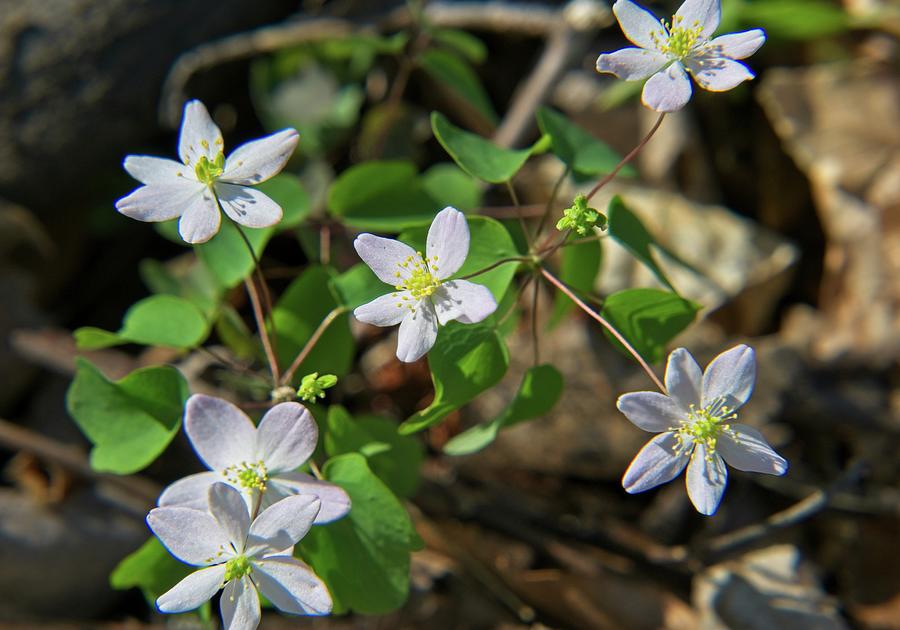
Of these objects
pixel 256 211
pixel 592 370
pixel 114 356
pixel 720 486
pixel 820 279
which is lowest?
pixel 820 279

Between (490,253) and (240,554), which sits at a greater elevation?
(490,253)

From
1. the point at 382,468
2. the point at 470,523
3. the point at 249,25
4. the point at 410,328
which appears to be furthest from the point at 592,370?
the point at 249,25

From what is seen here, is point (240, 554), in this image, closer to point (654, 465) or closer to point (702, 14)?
point (654, 465)

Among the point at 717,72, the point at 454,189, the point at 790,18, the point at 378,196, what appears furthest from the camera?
the point at 790,18

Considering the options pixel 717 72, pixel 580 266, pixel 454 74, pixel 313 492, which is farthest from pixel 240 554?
pixel 454 74

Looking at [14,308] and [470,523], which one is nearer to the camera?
[470,523]

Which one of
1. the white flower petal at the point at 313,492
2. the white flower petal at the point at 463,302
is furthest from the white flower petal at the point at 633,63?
the white flower petal at the point at 313,492

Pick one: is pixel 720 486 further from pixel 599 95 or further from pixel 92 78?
pixel 92 78
